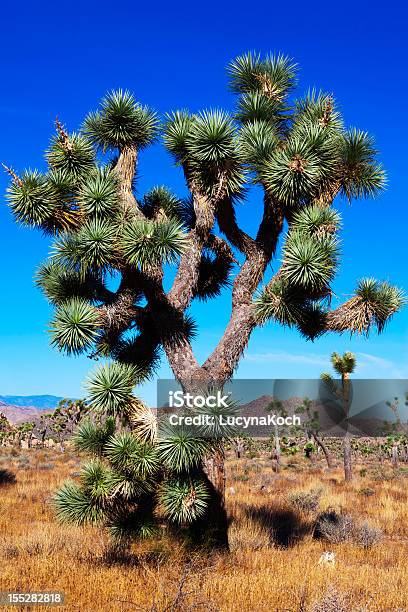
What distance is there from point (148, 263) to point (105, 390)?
5.19ft

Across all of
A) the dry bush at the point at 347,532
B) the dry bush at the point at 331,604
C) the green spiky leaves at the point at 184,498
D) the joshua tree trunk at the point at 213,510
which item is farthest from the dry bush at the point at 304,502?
the dry bush at the point at 331,604

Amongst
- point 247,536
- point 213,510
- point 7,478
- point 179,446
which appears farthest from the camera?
point 7,478

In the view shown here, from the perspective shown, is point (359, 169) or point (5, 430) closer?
point (359, 169)

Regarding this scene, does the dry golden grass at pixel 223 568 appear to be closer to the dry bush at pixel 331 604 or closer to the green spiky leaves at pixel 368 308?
the dry bush at pixel 331 604

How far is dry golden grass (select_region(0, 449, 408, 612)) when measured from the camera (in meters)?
5.73

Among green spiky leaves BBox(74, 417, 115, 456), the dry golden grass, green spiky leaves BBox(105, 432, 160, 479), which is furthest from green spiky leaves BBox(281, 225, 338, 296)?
the dry golden grass

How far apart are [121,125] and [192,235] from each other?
205cm

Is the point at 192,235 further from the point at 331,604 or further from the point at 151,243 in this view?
the point at 331,604

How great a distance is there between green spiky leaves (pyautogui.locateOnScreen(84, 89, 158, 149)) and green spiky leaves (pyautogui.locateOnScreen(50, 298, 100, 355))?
112 inches

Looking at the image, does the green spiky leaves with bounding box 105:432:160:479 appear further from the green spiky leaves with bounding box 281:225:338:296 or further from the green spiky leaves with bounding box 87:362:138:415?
the green spiky leaves with bounding box 281:225:338:296

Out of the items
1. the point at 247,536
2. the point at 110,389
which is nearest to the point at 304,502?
the point at 247,536

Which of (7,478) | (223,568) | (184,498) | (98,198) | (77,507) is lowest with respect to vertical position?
(223,568)

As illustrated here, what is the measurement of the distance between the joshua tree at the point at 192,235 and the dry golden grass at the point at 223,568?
88 cm

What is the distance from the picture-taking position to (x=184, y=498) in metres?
6.74
